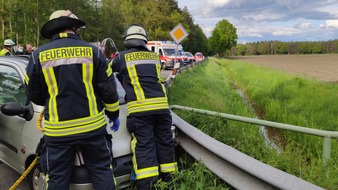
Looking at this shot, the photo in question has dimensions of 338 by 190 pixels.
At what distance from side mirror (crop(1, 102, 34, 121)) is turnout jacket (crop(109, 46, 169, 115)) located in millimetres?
991

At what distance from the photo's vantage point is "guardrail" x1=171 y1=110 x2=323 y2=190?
230 centimetres

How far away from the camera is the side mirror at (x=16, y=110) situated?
10.3 feet

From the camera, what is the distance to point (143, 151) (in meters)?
3.35

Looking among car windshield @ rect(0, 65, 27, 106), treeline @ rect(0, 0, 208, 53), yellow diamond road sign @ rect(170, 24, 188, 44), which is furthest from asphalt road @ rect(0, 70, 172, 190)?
treeline @ rect(0, 0, 208, 53)

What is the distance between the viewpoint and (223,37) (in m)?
90.1

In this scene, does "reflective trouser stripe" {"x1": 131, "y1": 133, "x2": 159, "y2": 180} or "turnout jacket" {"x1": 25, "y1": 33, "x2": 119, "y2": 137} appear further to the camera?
"reflective trouser stripe" {"x1": 131, "y1": 133, "x2": 159, "y2": 180}

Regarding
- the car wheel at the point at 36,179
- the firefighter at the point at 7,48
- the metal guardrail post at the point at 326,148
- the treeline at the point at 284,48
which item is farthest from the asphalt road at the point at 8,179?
the treeline at the point at 284,48

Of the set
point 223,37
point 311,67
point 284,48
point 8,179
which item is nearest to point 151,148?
point 8,179

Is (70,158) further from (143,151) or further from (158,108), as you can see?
(158,108)

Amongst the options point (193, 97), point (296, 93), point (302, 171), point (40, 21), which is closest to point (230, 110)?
point (193, 97)

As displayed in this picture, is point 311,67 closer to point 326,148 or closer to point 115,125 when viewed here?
point 326,148

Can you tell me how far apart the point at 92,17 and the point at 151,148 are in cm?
3659

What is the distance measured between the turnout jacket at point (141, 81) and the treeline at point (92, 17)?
20.4 metres

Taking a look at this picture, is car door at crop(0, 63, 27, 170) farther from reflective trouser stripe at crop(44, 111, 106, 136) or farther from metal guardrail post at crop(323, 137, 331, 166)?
metal guardrail post at crop(323, 137, 331, 166)
